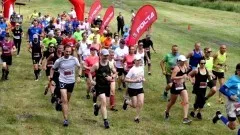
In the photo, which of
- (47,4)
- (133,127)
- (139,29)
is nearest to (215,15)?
(47,4)

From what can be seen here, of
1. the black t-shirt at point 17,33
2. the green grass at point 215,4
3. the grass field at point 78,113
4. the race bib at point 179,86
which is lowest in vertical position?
the grass field at point 78,113

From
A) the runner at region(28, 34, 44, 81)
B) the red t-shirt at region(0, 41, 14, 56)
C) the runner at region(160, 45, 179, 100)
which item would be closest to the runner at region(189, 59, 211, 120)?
the runner at region(160, 45, 179, 100)

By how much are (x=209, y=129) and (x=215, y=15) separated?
43.0 m

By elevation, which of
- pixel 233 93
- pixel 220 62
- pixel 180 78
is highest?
pixel 220 62

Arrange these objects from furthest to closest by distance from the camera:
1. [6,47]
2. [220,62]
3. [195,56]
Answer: [6,47] < [220,62] < [195,56]

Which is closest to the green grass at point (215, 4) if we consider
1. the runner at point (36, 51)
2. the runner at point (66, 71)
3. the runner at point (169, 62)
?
the runner at point (36, 51)

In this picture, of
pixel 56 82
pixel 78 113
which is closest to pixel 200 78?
pixel 78 113

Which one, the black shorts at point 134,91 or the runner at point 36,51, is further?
the runner at point 36,51

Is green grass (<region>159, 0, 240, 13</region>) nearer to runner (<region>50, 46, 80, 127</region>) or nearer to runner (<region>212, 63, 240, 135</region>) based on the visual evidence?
runner (<region>50, 46, 80, 127</region>)

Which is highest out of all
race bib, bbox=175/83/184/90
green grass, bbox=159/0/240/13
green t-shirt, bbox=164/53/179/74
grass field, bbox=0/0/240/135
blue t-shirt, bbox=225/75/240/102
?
green grass, bbox=159/0/240/13

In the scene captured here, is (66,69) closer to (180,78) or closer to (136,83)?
(136,83)

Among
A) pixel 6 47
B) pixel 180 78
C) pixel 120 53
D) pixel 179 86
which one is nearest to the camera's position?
pixel 180 78

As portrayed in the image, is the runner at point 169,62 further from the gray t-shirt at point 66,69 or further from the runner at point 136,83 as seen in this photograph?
the gray t-shirt at point 66,69

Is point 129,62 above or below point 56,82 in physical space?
above
